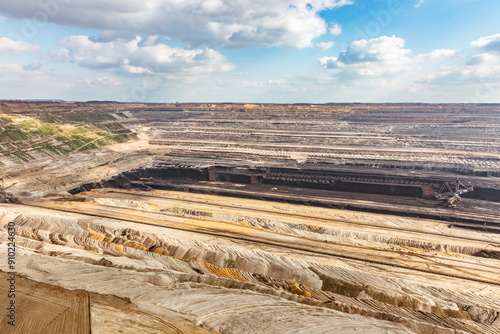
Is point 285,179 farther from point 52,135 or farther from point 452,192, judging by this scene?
point 52,135

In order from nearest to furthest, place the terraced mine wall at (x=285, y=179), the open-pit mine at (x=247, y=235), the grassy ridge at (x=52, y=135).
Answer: the open-pit mine at (x=247, y=235), the terraced mine wall at (x=285, y=179), the grassy ridge at (x=52, y=135)

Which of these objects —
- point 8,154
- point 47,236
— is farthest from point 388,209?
point 8,154

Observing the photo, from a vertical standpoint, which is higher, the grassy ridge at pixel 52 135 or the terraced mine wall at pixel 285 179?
the grassy ridge at pixel 52 135

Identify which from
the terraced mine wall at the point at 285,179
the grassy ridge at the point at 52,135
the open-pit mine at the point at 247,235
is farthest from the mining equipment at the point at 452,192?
the grassy ridge at the point at 52,135

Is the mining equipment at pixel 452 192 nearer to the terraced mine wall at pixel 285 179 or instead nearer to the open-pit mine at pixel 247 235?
the open-pit mine at pixel 247 235

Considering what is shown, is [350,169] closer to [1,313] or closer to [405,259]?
[405,259]

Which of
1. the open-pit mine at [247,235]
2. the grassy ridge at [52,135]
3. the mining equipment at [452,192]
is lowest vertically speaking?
the open-pit mine at [247,235]
